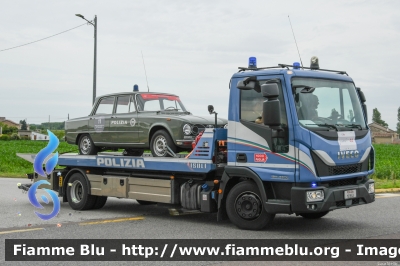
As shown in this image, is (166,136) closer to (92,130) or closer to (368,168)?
(92,130)

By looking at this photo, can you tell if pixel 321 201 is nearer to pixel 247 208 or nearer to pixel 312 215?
pixel 247 208

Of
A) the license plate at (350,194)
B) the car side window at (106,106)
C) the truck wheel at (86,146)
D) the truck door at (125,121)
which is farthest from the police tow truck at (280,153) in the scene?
the truck wheel at (86,146)

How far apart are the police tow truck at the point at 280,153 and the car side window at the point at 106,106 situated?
2.54 m

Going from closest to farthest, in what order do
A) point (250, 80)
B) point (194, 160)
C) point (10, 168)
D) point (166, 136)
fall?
point (250, 80)
point (194, 160)
point (166, 136)
point (10, 168)

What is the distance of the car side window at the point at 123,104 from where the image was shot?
12.6 meters

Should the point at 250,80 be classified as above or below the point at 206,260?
above

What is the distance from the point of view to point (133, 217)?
11742mm

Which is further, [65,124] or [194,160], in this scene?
[65,124]

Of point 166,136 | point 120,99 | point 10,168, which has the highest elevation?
point 120,99

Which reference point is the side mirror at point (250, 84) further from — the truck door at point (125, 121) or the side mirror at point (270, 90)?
the truck door at point (125, 121)

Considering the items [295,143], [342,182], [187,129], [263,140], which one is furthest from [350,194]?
[187,129]

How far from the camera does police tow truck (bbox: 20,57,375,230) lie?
9.06 meters

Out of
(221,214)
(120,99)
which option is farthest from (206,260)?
(120,99)

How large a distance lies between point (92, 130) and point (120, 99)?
1.07 meters
